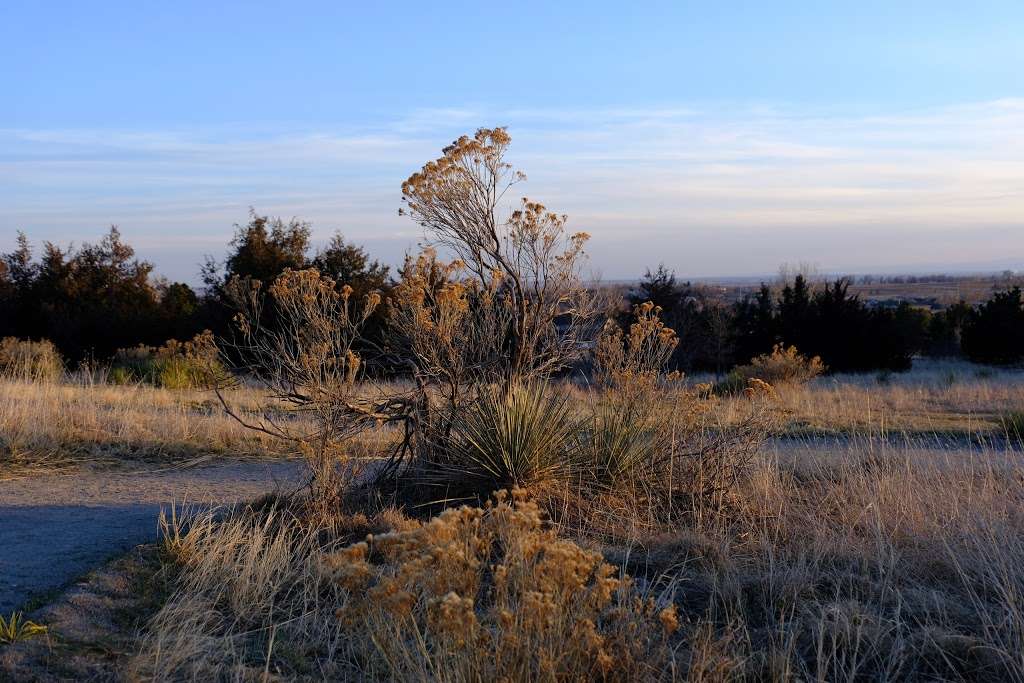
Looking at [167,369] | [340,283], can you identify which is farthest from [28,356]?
[340,283]

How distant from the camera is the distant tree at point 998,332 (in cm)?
2817

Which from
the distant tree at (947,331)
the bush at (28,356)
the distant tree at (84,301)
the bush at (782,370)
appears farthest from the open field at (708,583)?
the distant tree at (947,331)

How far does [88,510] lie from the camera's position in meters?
7.15

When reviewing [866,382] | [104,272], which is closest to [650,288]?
[866,382]

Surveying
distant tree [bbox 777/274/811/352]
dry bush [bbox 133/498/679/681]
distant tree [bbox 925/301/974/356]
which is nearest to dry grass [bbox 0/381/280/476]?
dry bush [bbox 133/498/679/681]

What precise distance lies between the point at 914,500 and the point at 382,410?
3907mm

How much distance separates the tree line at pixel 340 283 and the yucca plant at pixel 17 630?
Answer: 1948 centimetres

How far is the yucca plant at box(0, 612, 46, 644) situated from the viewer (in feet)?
13.5

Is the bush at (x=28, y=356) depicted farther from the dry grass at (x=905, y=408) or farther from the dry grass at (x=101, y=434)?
the dry grass at (x=905, y=408)

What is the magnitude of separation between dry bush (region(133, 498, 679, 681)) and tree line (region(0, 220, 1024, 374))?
62.2ft

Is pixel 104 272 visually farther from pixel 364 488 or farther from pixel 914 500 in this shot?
pixel 914 500

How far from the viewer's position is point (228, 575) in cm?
508

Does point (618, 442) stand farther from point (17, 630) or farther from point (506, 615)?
point (17, 630)

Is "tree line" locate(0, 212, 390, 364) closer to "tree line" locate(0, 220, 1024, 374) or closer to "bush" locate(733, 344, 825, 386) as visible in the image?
"tree line" locate(0, 220, 1024, 374)
